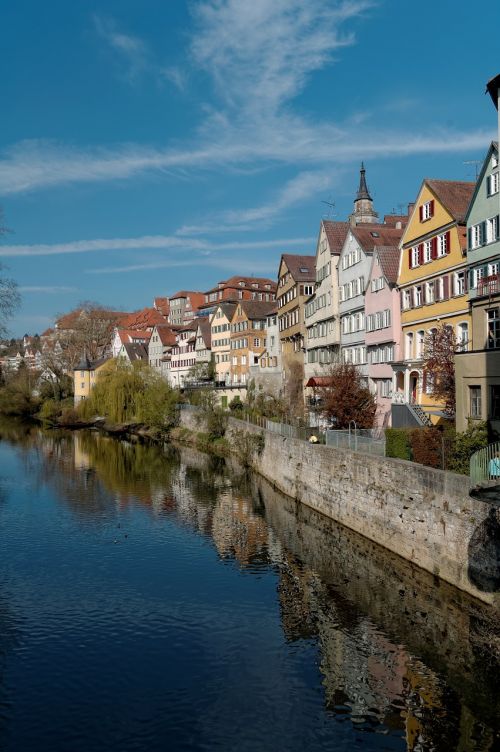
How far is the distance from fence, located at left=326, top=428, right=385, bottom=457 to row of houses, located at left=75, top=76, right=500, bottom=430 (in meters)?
3.15

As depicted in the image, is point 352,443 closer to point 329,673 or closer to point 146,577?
point 146,577

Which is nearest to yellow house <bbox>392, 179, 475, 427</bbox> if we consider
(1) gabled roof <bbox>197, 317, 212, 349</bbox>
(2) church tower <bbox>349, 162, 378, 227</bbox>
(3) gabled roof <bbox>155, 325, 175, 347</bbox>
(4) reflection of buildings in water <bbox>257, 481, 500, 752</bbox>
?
(4) reflection of buildings in water <bbox>257, 481, 500, 752</bbox>

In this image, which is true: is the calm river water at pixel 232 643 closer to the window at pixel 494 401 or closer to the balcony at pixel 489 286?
the window at pixel 494 401

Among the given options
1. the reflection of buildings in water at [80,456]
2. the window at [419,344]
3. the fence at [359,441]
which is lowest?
the reflection of buildings in water at [80,456]

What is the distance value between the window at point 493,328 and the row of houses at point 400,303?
35mm

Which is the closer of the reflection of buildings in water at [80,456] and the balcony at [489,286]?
the balcony at [489,286]

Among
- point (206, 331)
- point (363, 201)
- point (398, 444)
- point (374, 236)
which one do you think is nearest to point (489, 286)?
point (398, 444)

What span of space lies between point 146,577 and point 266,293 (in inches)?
3276

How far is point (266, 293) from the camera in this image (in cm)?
10281

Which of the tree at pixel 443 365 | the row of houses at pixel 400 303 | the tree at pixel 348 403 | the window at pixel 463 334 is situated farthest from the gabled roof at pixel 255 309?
the tree at pixel 443 365

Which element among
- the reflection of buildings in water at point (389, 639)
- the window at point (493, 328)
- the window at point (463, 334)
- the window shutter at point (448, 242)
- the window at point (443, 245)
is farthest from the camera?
the window at point (443, 245)

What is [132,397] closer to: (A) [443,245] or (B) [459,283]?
(A) [443,245]

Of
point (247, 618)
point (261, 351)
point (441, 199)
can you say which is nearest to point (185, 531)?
point (247, 618)

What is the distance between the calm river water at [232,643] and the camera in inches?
504
